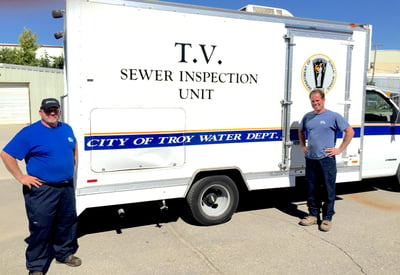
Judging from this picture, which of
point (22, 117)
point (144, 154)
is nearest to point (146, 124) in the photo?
point (144, 154)

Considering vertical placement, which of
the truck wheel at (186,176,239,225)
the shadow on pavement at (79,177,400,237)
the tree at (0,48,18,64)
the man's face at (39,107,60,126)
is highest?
the tree at (0,48,18,64)

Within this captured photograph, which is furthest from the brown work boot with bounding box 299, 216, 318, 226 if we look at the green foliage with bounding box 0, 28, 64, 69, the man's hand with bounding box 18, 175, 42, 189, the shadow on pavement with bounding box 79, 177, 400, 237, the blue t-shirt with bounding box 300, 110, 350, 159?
the green foliage with bounding box 0, 28, 64, 69

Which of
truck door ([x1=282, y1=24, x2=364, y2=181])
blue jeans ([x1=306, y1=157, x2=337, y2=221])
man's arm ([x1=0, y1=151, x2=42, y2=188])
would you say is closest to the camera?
man's arm ([x1=0, y1=151, x2=42, y2=188])

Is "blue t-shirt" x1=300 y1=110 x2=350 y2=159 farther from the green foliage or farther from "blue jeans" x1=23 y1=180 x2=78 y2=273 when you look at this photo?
the green foliage

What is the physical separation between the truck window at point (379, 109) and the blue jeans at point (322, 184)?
1.85m

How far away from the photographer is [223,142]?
15.2ft

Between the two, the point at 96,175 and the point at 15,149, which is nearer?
the point at 15,149

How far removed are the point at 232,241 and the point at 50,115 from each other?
2.46m

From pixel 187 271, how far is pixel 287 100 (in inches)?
103

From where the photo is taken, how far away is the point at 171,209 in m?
5.52

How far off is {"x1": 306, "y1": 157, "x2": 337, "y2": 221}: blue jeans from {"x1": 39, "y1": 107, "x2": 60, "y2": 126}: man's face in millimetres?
3131

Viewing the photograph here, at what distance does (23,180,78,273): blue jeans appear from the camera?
3.41 metres

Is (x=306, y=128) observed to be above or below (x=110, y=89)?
below

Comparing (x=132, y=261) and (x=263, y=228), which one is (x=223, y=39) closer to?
(x=263, y=228)
